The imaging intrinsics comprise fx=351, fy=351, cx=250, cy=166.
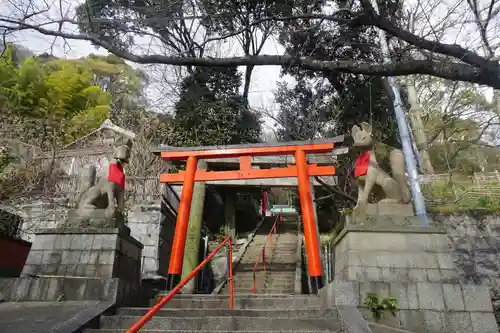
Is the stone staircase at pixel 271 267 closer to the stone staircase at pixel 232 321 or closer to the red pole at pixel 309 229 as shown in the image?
the red pole at pixel 309 229

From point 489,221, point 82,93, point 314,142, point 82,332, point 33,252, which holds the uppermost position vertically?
point 82,93

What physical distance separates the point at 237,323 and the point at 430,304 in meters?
2.56


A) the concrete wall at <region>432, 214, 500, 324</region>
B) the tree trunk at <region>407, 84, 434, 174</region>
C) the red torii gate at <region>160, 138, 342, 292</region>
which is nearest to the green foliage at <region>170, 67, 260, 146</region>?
the red torii gate at <region>160, 138, 342, 292</region>

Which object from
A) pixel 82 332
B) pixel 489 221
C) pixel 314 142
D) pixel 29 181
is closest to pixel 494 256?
pixel 489 221

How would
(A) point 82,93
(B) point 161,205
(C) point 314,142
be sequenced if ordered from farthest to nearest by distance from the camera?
(A) point 82,93
(B) point 161,205
(C) point 314,142

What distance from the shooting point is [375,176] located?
5.79 metres

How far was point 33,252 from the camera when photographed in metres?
6.01

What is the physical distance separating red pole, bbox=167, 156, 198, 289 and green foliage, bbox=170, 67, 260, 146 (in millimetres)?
6472

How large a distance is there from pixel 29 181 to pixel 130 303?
272 inches

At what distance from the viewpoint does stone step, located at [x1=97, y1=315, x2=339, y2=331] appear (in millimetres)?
4363

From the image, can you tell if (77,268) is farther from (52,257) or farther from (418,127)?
(418,127)

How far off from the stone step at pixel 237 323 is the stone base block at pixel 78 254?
153 cm

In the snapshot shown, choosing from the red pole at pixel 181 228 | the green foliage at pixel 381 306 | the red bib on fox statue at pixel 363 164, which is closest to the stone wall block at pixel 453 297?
the green foliage at pixel 381 306

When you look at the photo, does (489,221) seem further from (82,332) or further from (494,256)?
(82,332)
